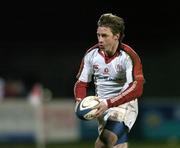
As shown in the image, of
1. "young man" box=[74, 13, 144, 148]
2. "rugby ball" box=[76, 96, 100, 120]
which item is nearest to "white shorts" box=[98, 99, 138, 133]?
"young man" box=[74, 13, 144, 148]

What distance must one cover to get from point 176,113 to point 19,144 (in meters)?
4.34

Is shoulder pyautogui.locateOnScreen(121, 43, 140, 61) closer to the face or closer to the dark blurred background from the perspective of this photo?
the face

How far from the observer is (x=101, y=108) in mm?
8891

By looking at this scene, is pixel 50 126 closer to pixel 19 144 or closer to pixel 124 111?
pixel 19 144

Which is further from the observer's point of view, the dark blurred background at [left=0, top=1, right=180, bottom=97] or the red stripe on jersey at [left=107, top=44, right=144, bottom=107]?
the dark blurred background at [left=0, top=1, right=180, bottom=97]

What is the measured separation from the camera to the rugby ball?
8.83 meters

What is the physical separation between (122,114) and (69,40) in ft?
52.6

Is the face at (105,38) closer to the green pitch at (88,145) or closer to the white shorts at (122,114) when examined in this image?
the white shorts at (122,114)

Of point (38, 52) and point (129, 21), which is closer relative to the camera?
point (38, 52)

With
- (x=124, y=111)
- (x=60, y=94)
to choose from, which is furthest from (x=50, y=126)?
(x=124, y=111)

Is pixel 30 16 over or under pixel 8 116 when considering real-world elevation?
over

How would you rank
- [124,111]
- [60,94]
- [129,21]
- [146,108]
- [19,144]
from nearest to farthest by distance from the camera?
[124,111] → [19,144] → [146,108] → [60,94] → [129,21]

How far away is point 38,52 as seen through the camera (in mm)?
22016

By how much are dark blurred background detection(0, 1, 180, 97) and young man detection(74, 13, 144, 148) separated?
1155cm
